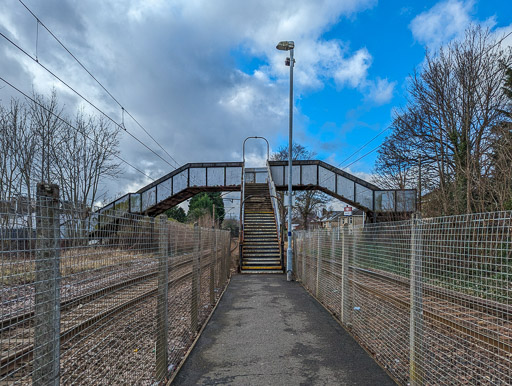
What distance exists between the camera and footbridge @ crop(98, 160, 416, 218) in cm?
2238

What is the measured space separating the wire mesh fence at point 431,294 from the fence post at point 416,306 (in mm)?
10

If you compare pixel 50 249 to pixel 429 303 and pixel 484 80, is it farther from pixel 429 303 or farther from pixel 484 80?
pixel 484 80

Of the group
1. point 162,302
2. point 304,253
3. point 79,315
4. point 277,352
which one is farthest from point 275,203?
point 79,315

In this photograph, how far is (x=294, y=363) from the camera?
15.7ft

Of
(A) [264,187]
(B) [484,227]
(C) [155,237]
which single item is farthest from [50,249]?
(A) [264,187]

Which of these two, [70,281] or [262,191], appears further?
[262,191]

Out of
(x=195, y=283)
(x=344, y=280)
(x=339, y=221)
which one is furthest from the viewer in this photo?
(x=339, y=221)

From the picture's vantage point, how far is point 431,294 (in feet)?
12.5

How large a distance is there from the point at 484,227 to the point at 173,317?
4.98 metres

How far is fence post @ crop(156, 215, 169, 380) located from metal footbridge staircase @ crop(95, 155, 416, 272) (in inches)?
545

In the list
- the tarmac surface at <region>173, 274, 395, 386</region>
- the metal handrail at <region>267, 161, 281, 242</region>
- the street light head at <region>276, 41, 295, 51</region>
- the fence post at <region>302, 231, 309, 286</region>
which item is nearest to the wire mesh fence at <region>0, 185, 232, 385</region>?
the tarmac surface at <region>173, 274, 395, 386</region>

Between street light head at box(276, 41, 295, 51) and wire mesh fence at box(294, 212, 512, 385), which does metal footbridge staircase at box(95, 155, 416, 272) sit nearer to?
street light head at box(276, 41, 295, 51)

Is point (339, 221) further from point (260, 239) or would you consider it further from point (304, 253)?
point (260, 239)

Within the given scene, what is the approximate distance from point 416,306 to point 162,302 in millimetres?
2802
